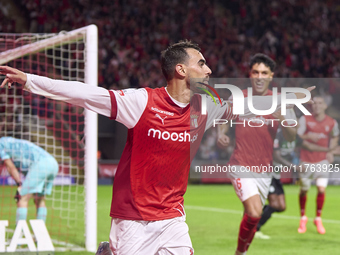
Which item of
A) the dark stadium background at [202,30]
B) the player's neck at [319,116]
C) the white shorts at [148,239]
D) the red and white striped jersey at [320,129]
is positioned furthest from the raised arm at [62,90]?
the dark stadium background at [202,30]

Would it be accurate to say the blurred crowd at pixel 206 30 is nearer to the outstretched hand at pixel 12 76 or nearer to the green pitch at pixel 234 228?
the green pitch at pixel 234 228

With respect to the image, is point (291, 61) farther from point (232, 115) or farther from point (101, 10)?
point (232, 115)

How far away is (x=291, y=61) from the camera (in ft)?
74.2

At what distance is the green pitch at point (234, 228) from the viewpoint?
6605 mm

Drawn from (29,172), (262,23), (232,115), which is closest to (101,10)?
(262,23)

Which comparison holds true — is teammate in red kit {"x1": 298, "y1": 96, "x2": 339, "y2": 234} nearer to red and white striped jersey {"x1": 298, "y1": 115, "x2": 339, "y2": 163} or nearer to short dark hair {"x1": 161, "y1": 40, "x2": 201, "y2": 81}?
red and white striped jersey {"x1": 298, "y1": 115, "x2": 339, "y2": 163}

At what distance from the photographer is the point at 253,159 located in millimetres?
5391

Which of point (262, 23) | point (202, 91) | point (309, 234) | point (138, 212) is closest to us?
point (138, 212)

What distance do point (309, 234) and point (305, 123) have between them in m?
1.97

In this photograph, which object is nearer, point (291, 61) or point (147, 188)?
point (147, 188)

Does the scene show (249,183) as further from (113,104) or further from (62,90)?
(62,90)

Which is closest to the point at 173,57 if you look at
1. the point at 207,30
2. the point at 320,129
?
the point at 320,129

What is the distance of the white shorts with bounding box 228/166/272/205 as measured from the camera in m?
5.17

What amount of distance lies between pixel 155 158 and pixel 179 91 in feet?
1.65
